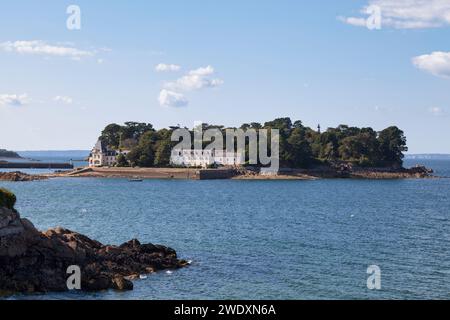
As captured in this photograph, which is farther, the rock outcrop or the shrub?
the rock outcrop

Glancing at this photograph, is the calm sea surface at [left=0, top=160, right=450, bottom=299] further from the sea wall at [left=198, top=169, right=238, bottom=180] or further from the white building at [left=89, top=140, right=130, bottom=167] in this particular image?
the white building at [left=89, top=140, right=130, bottom=167]

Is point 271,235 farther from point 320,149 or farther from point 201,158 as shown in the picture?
point 320,149

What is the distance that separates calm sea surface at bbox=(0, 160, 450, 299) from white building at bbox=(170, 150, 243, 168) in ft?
160

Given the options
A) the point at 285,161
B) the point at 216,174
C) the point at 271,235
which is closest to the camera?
the point at 271,235

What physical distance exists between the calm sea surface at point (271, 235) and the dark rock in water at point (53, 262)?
1.30 meters

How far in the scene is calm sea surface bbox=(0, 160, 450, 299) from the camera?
3531 cm

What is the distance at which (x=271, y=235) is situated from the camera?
→ 57562 millimetres

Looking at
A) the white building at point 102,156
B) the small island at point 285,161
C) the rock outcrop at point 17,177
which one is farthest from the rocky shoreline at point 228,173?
the white building at point 102,156

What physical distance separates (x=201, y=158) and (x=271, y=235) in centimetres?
11547

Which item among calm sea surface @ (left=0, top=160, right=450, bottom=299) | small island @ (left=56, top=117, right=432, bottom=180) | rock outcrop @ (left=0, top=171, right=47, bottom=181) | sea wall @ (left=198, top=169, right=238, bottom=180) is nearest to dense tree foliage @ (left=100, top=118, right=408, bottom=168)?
small island @ (left=56, top=117, right=432, bottom=180)

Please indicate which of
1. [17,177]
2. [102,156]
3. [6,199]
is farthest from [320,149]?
[6,199]

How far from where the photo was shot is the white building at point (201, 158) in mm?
170750

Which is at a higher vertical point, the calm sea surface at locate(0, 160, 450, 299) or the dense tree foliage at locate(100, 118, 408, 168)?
the dense tree foliage at locate(100, 118, 408, 168)

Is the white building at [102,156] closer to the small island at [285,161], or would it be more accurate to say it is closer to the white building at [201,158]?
the small island at [285,161]
